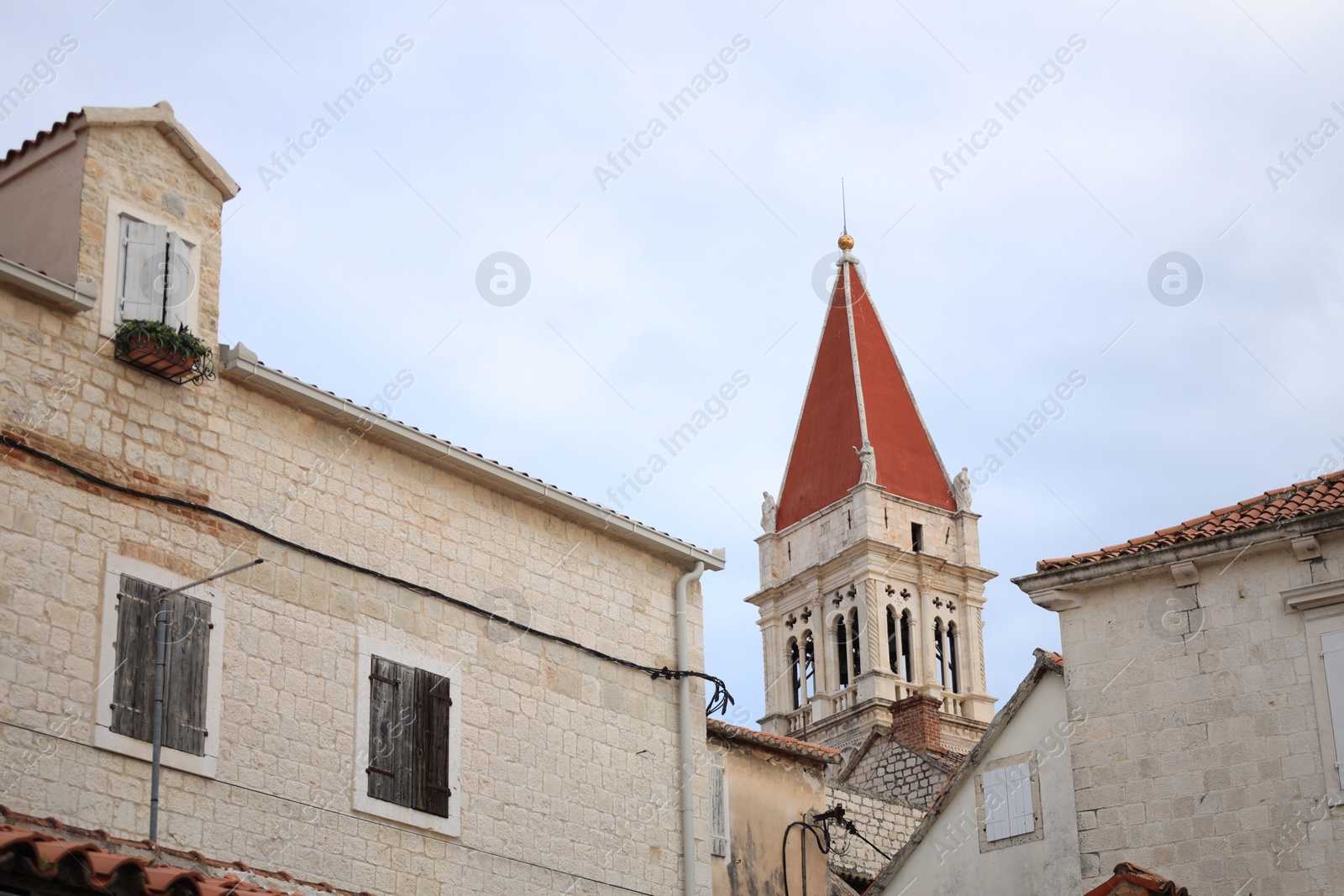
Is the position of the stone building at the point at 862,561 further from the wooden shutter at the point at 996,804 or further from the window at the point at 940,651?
the wooden shutter at the point at 996,804

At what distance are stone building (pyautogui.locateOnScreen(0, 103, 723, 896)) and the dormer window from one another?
2cm

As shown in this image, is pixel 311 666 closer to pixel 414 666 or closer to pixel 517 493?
pixel 414 666

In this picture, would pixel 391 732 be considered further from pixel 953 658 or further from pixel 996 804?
pixel 953 658

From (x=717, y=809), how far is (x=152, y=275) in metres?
9.04

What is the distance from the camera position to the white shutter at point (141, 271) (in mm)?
14117

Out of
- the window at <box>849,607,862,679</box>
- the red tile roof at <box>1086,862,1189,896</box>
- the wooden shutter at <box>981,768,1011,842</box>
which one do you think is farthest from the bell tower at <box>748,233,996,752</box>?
the red tile roof at <box>1086,862,1189,896</box>

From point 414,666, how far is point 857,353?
176 feet

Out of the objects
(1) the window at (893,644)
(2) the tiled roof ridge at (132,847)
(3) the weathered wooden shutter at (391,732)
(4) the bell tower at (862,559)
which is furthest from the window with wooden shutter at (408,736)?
(1) the window at (893,644)

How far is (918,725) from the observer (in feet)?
115

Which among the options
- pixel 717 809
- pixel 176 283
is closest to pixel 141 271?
pixel 176 283

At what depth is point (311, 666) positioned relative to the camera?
48.1 ft

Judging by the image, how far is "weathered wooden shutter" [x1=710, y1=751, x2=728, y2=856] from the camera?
1942 cm

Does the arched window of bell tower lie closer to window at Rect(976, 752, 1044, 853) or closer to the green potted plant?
window at Rect(976, 752, 1044, 853)

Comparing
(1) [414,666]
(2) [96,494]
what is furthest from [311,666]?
(2) [96,494]
